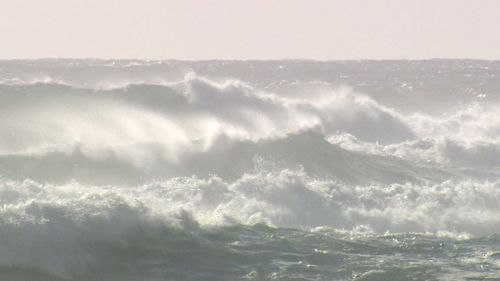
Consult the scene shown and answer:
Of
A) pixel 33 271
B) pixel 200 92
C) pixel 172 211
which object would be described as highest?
pixel 200 92

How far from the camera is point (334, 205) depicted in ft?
55.3

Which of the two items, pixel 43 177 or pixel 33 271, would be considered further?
pixel 43 177

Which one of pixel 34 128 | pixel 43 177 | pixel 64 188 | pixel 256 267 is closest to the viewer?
pixel 256 267

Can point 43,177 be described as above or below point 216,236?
above

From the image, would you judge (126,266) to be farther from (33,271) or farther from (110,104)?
(110,104)

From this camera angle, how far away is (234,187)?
17078 mm

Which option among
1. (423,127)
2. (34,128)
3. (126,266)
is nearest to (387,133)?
(423,127)

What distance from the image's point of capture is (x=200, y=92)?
28812 mm

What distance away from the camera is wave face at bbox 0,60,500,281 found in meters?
12.2

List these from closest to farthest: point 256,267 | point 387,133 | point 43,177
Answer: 1. point 256,267
2. point 43,177
3. point 387,133

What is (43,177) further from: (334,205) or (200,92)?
(200,92)

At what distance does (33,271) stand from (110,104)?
1554 cm

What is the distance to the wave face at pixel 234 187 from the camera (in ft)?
39.9

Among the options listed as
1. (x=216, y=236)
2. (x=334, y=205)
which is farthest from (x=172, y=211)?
(x=334, y=205)
